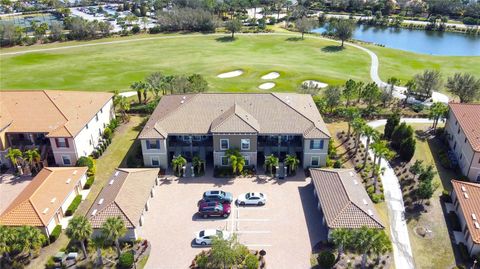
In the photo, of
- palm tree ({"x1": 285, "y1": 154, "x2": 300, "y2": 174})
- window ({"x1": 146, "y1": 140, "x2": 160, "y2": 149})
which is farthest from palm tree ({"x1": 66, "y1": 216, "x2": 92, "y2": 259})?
palm tree ({"x1": 285, "y1": 154, "x2": 300, "y2": 174})

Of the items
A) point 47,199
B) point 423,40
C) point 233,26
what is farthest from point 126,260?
point 423,40

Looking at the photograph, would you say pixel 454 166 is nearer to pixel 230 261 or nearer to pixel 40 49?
pixel 230 261

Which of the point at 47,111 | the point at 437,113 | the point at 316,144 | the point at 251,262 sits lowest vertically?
the point at 251,262

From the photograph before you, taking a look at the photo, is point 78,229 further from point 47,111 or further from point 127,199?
point 47,111

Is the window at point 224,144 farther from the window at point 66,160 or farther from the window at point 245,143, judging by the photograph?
the window at point 66,160

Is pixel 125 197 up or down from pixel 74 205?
up

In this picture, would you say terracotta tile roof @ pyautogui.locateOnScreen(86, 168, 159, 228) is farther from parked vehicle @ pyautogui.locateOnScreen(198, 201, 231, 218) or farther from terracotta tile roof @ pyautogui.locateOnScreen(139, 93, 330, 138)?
parked vehicle @ pyautogui.locateOnScreen(198, 201, 231, 218)

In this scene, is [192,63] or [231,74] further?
[192,63]

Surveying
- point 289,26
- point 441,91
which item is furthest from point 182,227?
point 289,26
